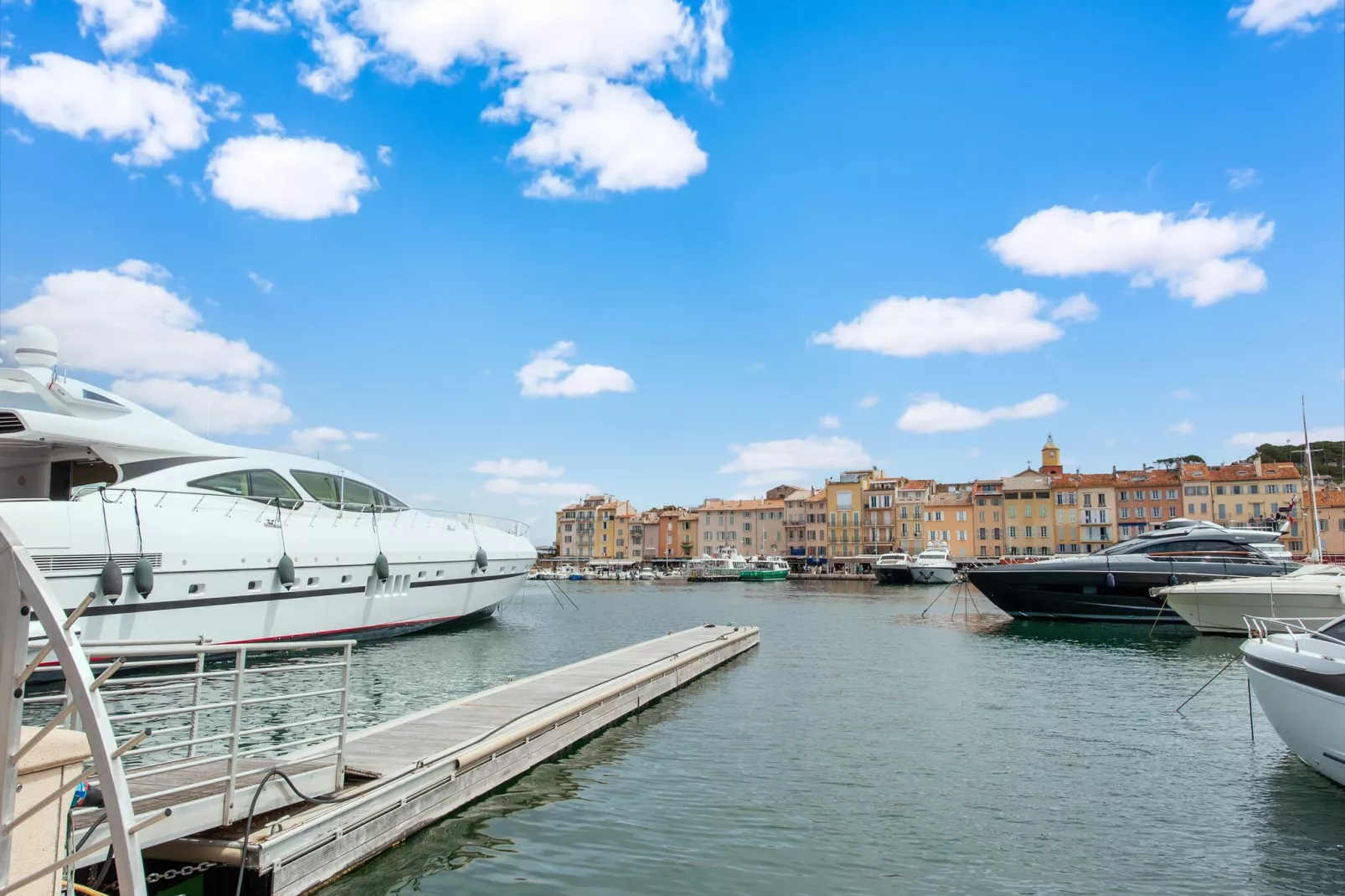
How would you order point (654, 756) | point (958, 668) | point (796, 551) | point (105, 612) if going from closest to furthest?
1. point (654, 756)
2. point (105, 612)
3. point (958, 668)
4. point (796, 551)

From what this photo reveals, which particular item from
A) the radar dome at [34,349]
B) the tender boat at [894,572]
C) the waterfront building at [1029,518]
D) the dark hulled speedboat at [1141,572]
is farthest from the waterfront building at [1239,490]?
the radar dome at [34,349]

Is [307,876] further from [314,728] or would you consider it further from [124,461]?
[124,461]

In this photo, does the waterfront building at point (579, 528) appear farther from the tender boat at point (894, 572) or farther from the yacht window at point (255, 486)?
the yacht window at point (255, 486)

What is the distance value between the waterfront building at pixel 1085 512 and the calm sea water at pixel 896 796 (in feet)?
266

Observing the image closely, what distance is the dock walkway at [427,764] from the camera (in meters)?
7.17

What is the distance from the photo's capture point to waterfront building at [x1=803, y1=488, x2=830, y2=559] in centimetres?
11494

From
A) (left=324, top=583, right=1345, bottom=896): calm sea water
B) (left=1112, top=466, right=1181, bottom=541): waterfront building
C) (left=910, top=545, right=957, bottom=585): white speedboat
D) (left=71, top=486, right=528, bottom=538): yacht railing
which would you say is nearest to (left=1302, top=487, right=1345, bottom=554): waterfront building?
(left=1112, top=466, right=1181, bottom=541): waterfront building

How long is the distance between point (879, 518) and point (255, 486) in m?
95.8

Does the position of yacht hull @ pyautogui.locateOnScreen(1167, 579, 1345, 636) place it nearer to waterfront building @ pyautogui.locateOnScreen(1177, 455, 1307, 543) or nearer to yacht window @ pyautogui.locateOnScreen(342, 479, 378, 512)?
yacht window @ pyautogui.locateOnScreen(342, 479, 378, 512)

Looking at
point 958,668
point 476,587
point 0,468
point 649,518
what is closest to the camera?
point 0,468

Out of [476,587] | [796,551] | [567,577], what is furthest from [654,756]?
[796,551]

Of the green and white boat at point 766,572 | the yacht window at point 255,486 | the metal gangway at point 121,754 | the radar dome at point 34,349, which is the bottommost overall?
the green and white boat at point 766,572

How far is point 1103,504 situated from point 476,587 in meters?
84.9

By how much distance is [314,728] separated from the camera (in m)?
13.9
